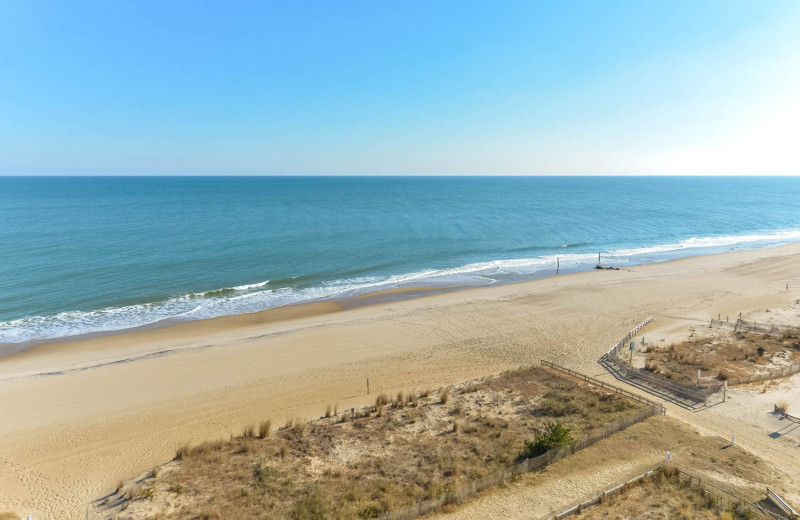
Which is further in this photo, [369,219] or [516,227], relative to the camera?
[369,219]

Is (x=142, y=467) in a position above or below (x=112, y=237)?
below

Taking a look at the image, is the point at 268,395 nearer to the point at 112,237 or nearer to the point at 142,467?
the point at 142,467

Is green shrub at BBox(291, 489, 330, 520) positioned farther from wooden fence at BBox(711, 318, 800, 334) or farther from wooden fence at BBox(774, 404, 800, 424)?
wooden fence at BBox(711, 318, 800, 334)

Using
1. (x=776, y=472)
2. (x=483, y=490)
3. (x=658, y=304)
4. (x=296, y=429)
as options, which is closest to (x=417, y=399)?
(x=296, y=429)

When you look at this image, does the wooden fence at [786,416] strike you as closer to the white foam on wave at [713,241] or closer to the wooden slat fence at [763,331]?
the wooden slat fence at [763,331]

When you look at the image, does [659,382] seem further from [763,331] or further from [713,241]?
[713,241]

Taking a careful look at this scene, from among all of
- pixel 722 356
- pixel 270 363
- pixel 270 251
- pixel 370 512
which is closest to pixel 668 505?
pixel 370 512
